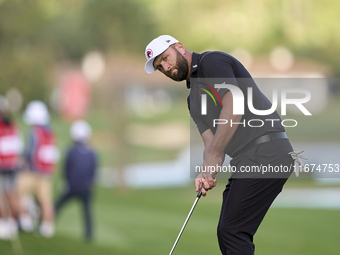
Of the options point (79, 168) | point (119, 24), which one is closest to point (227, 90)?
point (79, 168)

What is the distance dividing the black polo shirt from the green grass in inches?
193

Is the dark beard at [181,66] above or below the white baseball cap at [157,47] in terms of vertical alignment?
below

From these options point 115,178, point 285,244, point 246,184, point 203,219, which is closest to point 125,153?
point 115,178

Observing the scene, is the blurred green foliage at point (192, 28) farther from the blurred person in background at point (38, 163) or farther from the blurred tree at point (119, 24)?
the blurred person in background at point (38, 163)

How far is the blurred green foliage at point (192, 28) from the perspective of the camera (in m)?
21.5

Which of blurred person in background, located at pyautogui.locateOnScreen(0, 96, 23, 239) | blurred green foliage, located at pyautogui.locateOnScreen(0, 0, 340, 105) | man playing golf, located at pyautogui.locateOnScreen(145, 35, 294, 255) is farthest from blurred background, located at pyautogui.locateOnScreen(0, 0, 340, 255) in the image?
man playing golf, located at pyautogui.locateOnScreen(145, 35, 294, 255)

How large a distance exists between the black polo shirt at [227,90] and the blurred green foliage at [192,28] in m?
17.7

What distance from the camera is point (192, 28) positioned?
21.8 meters

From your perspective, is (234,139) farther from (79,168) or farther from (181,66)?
(79,168)

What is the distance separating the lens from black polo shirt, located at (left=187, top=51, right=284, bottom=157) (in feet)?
12.8

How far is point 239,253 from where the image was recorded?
3.88 metres

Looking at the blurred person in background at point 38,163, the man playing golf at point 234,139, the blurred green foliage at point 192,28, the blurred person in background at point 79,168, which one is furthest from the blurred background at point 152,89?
the man playing golf at point 234,139

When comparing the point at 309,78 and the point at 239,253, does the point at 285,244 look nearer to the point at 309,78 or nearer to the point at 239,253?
the point at 239,253

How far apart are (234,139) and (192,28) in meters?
18.1
